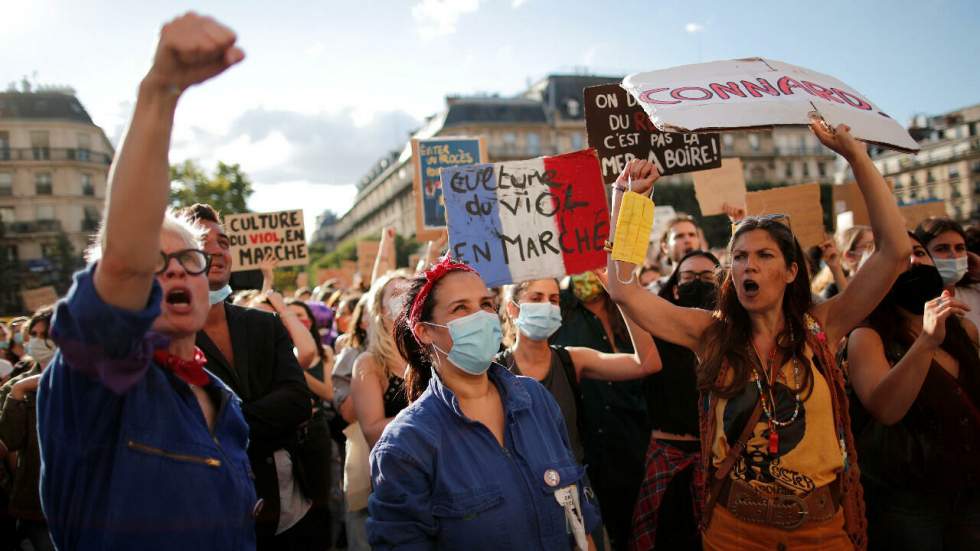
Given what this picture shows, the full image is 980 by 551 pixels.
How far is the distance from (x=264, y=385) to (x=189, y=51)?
208 centimetres

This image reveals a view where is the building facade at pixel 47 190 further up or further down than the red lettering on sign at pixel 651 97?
further up

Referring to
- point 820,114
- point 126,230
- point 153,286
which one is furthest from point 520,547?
point 820,114

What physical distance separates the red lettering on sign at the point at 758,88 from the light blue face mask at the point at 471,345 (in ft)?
4.92

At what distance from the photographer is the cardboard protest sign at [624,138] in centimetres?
397

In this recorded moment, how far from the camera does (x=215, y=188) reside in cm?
4088

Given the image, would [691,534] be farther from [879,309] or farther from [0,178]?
[0,178]

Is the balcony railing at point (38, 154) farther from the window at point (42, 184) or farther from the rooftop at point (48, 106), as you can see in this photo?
the rooftop at point (48, 106)

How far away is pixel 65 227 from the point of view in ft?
176

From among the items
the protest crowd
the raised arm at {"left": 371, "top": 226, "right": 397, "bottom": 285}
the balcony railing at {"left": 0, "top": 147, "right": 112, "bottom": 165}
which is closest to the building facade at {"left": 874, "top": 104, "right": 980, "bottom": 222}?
the balcony railing at {"left": 0, "top": 147, "right": 112, "bottom": 165}

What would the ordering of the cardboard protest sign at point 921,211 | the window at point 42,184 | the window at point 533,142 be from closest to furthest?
1. the cardboard protest sign at point 921,211
2. the window at point 42,184
3. the window at point 533,142

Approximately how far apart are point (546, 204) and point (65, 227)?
196 ft

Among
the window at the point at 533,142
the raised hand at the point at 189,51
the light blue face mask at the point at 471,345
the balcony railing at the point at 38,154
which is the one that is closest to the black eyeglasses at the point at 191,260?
the raised hand at the point at 189,51

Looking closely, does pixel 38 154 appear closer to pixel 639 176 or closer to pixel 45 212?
pixel 45 212

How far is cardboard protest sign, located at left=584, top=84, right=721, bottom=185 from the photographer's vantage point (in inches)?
156
